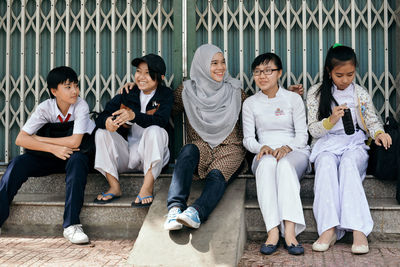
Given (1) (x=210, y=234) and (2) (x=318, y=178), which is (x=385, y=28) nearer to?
(2) (x=318, y=178)

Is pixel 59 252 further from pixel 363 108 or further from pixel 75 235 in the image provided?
pixel 363 108

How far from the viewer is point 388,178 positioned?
4297 mm

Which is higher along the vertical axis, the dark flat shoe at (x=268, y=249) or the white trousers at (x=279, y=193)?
the white trousers at (x=279, y=193)

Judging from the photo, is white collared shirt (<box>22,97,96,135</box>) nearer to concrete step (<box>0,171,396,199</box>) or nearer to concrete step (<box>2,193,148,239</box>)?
concrete step (<box>0,171,396,199</box>)

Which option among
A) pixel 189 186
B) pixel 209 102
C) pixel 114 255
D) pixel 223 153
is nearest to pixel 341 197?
pixel 223 153

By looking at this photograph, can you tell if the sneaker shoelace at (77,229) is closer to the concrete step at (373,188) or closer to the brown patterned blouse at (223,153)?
the brown patterned blouse at (223,153)

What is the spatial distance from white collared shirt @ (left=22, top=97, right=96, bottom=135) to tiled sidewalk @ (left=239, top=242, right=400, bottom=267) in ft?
6.70

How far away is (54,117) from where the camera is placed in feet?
15.3

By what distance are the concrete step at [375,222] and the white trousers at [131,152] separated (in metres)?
0.99

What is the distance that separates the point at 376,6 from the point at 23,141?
4200 mm

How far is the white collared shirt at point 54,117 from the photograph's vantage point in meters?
4.55

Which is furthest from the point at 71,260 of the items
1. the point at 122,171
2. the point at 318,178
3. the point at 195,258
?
the point at 318,178

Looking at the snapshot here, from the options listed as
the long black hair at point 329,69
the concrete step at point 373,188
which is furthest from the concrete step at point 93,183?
the long black hair at point 329,69

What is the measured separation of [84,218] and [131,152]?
0.82 m
